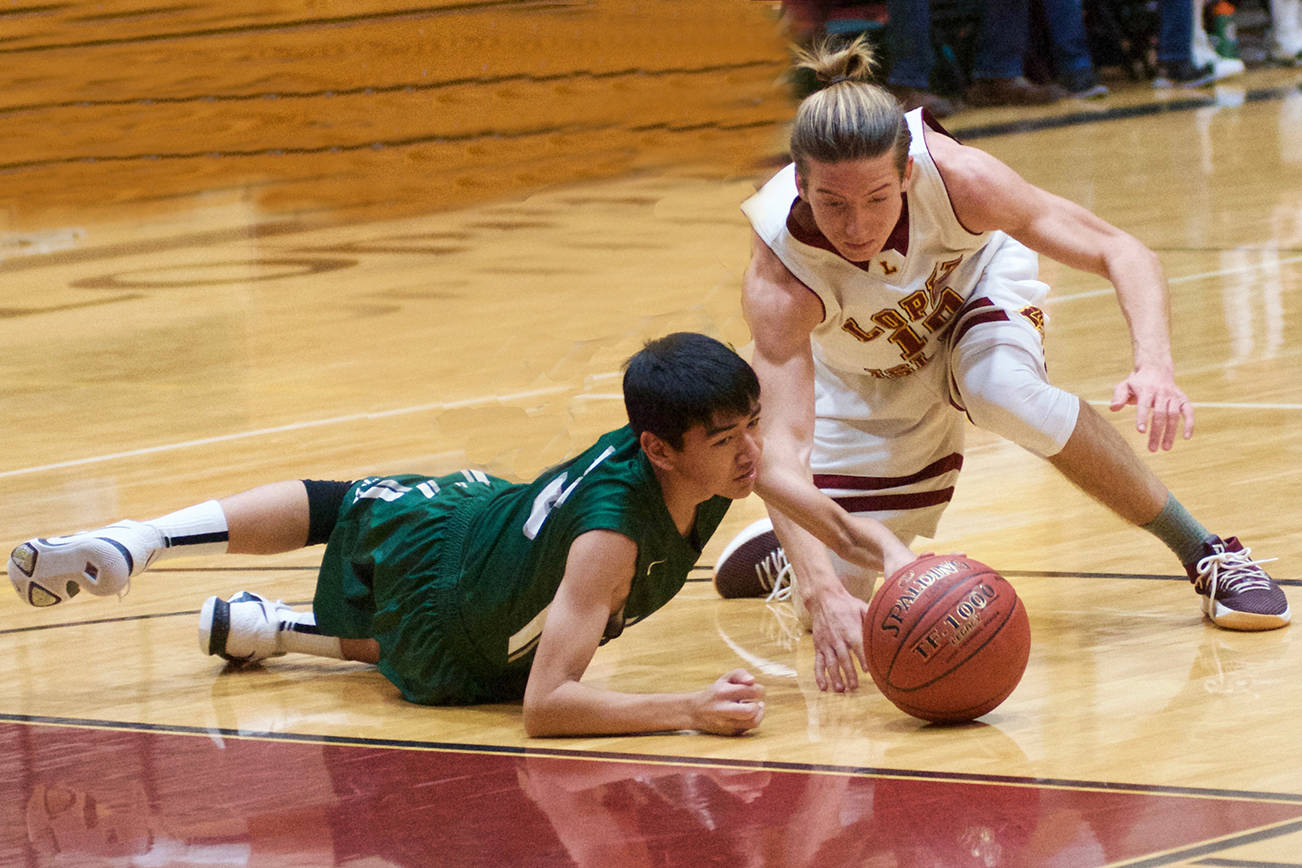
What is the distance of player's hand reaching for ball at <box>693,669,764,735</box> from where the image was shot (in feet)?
10.2

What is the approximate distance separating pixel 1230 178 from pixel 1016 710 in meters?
7.94

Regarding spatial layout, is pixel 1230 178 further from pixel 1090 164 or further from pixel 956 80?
pixel 956 80


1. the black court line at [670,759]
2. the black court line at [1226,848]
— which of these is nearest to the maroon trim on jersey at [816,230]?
the black court line at [670,759]

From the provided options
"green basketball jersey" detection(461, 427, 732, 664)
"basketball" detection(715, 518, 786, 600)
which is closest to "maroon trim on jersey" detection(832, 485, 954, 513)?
"basketball" detection(715, 518, 786, 600)

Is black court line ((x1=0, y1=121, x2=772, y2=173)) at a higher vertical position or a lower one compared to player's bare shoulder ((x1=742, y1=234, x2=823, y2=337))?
lower

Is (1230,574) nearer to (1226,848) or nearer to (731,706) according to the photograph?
(731,706)

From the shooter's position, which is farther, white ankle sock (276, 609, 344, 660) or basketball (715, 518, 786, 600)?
basketball (715, 518, 786, 600)

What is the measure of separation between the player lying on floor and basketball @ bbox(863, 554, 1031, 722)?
0.16m

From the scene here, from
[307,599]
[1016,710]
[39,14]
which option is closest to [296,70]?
[39,14]

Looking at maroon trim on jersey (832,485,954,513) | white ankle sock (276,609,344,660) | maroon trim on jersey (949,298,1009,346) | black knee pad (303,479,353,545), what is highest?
maroon trim on jersey (949,298,1009,346)

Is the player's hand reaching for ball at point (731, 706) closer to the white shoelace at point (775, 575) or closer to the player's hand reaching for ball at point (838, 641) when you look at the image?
the player's hand reaching for ball at point (838, 641)

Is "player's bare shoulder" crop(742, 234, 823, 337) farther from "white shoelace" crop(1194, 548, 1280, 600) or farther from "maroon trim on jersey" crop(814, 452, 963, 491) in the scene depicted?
"white shoelace" crop(1194, 548, 1280, 600)

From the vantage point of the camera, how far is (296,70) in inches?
550

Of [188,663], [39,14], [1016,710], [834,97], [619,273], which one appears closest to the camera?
[1016,710]
